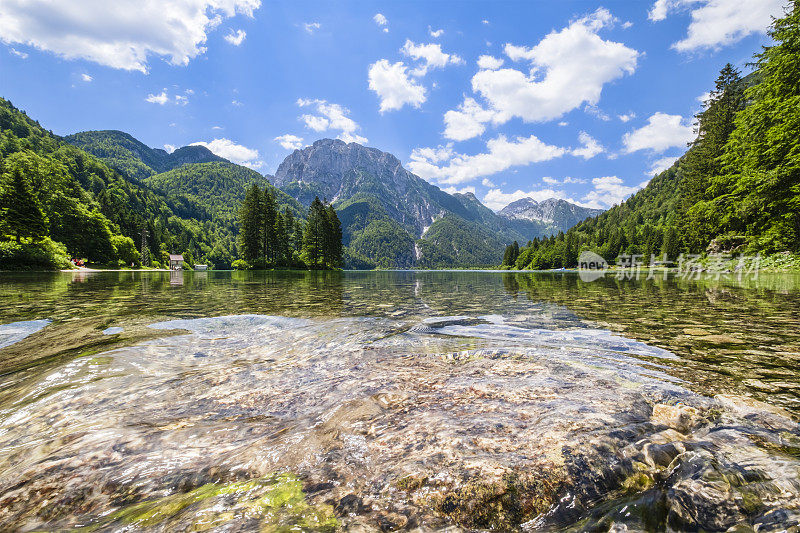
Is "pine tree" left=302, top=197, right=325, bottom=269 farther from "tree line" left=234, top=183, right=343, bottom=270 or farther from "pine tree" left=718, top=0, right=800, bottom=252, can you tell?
"pine tree" left=718, top=0, right=800, bottom=252

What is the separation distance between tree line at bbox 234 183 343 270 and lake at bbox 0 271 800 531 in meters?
74.0

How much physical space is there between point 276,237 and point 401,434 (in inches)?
3286

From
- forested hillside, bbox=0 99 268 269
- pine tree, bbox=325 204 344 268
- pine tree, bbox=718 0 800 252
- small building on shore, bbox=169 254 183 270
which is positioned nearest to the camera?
pine tree, bbox=718 0 800 252

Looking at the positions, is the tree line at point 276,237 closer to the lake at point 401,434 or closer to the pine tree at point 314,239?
the pine tree at point 314,239

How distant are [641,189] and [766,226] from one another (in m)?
211

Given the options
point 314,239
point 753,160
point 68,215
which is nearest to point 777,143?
point 753,160

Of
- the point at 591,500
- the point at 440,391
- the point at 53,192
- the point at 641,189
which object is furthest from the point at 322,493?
the point at 641,189

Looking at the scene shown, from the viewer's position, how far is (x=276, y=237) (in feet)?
262

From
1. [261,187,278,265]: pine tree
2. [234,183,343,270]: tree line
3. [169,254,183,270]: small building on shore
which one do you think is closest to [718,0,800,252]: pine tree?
[234,183,343,270]: tree line

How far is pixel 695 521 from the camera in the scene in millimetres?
2016

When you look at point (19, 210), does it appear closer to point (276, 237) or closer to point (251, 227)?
point (251, 227)

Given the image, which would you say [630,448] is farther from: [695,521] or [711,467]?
[695,521]

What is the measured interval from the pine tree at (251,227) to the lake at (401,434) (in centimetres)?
7584

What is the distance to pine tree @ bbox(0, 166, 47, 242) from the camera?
4556 centimetres
